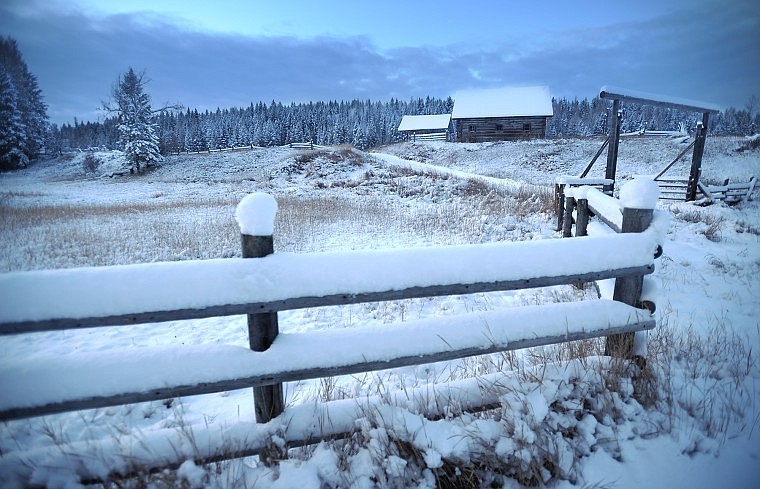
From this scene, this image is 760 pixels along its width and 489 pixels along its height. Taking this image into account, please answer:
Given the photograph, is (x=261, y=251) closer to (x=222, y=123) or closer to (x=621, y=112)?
(x=621, y=112)

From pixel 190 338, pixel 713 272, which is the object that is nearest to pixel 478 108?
pixel 713 272

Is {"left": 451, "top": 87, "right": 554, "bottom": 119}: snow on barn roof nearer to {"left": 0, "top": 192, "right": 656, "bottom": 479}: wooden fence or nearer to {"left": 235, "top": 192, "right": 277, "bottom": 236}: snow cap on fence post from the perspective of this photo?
{"left": 0, "top": 192, "right": 656, "bottom": 479}: wooden fence

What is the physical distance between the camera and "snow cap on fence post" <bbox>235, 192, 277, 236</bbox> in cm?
200

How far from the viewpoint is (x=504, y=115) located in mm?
49406

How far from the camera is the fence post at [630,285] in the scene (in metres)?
2.80

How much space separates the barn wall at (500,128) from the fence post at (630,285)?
50.9 meters

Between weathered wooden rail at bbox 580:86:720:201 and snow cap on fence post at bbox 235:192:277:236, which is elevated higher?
weathered wooden rail at bbox 580:86:720:201

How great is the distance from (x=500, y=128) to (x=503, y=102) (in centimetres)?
440

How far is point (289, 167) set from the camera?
3178 cm

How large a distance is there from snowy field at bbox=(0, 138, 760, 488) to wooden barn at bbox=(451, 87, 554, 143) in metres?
40.6

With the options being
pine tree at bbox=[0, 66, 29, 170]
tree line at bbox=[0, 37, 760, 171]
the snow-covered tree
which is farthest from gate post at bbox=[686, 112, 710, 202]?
pine tree at bbox=[0, 66, 29, 170]

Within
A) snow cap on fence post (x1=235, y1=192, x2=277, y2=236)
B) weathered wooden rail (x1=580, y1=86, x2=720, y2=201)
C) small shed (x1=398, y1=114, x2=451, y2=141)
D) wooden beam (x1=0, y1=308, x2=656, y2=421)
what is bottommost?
wooden beam (x1=0, y1=308, x2=656, y2=421)

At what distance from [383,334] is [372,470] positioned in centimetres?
78

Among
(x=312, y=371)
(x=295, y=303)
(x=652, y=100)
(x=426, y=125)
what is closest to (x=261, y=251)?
(x=295, y=303)
